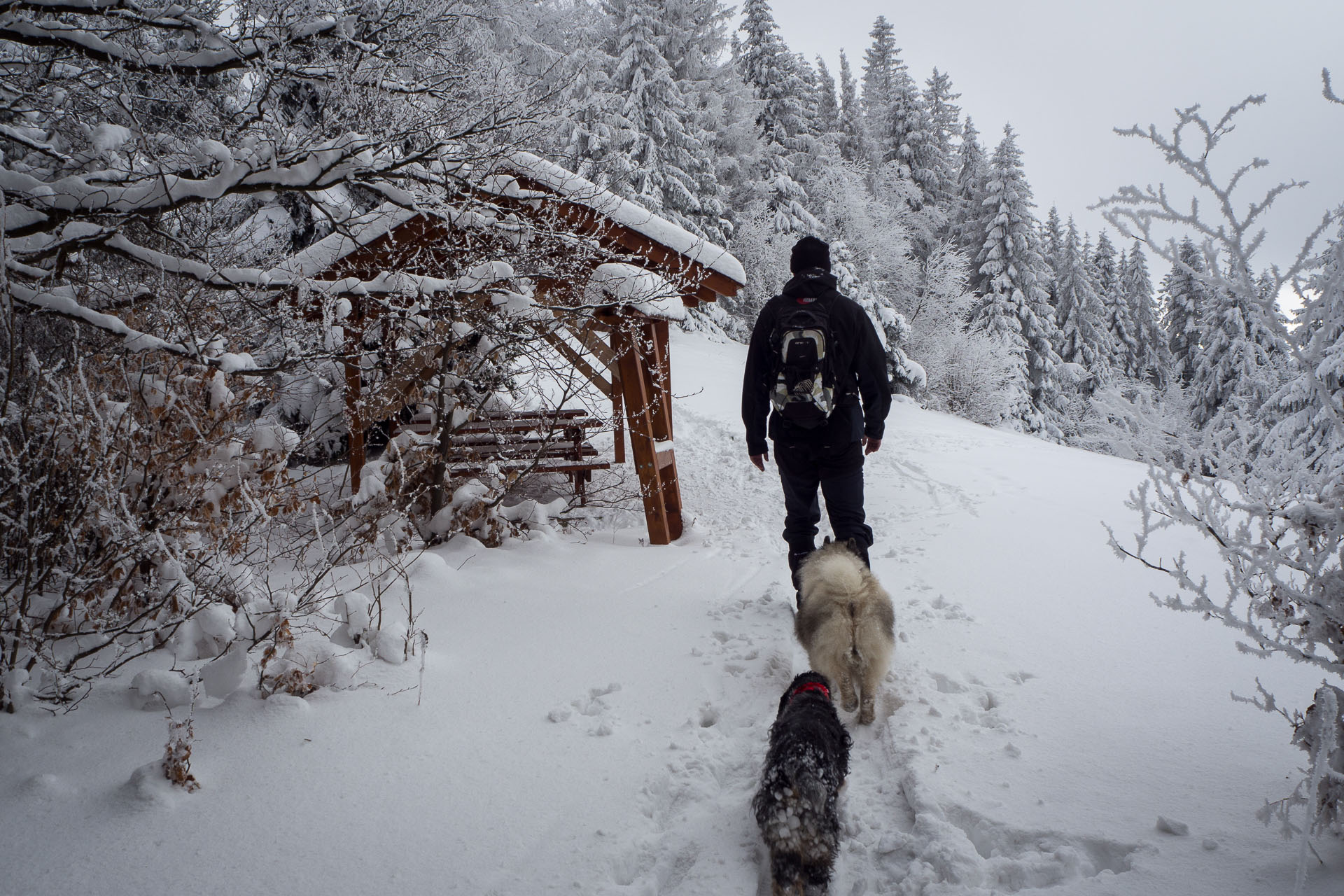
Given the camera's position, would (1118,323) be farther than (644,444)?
Yes

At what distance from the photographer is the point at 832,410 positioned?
3.71 metres

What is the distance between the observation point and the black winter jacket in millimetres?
3725

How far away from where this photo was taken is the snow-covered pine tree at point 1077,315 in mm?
28867

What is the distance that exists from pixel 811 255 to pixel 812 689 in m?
2.44

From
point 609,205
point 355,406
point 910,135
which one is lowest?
point 355,406

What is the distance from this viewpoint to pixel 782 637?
373cm

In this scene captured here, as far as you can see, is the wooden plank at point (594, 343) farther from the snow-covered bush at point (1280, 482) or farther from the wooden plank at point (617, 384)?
the snow-covered bush at point (1280, 482)

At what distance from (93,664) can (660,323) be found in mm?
4956

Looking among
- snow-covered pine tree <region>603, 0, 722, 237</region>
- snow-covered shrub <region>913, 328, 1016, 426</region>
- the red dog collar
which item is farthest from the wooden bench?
snow-covered shrub <region>913, 328, 1016, 426</region>

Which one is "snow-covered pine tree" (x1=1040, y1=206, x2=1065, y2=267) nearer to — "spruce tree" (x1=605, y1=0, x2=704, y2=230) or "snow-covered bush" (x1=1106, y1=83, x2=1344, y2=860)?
"spruce tree" (x1=605, y1=0, x2=704, y2=230)

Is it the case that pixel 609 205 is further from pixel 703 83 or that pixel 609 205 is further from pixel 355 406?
pixel 703 83

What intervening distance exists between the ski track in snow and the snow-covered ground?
0.03 ft

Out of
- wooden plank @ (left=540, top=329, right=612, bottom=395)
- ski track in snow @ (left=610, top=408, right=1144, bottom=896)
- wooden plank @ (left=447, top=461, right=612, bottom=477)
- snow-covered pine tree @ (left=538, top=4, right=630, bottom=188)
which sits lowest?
ski track in snow @ (left=610, top=408, right=1144, bottom=896)

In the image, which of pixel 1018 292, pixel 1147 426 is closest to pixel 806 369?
pixel 1147 426
